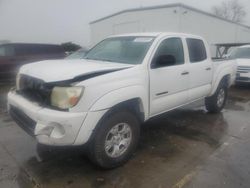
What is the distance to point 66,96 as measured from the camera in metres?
3.14

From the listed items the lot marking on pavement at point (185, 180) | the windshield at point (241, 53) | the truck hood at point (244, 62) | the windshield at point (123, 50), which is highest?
the windshield at point (123, 50)

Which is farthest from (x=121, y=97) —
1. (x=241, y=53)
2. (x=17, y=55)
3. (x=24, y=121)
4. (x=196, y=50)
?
(x=17, y=55)

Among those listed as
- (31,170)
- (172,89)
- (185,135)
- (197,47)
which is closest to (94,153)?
(31,170)

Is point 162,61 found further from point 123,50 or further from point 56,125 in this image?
point 56,125

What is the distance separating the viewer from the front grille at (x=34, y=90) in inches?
129

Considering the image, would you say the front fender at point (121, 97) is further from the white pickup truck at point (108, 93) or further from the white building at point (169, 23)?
the white building at point (169, 23)

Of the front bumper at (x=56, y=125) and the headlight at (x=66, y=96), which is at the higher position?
the headlight at (x=66, y=96)

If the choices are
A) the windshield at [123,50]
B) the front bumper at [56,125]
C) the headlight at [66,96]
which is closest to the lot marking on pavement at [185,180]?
the front bumper at [56,125]

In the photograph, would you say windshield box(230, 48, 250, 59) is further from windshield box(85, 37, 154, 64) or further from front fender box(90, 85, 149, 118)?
front fender box(90, 85, 149, 118)

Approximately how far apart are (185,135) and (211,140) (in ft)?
1.56

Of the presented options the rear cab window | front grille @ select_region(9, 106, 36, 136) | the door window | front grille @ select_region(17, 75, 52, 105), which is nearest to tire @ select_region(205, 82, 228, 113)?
the rear cab window

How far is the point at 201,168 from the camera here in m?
3.72

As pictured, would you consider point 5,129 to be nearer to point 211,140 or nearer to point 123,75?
point 123,75

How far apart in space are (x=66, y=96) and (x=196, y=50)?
3258 mm
